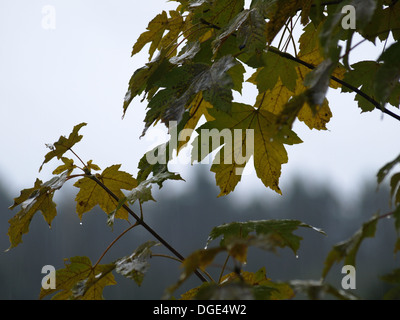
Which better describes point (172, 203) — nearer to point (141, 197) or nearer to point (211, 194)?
point (211, 194)

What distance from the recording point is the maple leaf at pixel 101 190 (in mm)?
984

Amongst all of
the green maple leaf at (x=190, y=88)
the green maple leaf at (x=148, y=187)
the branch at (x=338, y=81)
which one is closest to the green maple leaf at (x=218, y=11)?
the branch at (x=338, y=81)

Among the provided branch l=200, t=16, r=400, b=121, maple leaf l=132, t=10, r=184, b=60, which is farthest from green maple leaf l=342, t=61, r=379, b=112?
maple leaf l=132, t=10, r=184, b=60

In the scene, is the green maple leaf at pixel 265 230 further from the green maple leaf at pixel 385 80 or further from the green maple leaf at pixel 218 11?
the green maple leaf at pixel 218 11

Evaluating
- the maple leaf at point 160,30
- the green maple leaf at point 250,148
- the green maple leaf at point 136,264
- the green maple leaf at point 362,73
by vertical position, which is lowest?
the green maple leaf at point 136,264

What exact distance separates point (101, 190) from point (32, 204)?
0.62ft

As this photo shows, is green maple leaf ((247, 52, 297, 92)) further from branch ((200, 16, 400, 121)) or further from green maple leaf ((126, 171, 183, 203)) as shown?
green maple leaf ((126, 171, 183, 203))

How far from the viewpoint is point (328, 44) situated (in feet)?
1.64

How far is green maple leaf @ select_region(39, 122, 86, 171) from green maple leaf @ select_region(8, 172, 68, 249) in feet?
0.24

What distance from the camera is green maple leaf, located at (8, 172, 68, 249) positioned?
33.4 inches

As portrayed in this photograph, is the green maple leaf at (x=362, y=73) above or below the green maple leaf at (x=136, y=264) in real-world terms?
above

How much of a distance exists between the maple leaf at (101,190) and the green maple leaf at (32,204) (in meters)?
0.08
